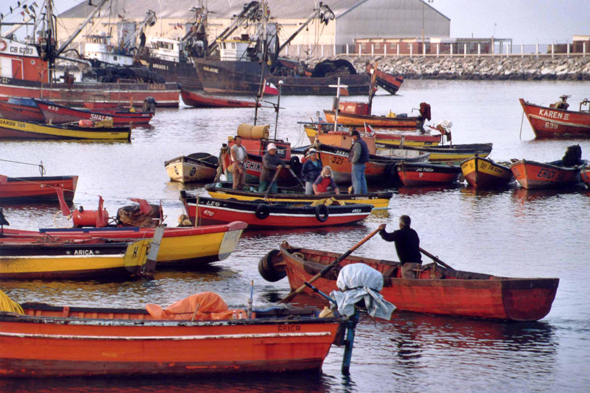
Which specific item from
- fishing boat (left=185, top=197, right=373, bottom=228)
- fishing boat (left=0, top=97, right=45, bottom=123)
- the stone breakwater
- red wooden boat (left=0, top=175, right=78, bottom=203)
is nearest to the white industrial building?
the stone breakwater

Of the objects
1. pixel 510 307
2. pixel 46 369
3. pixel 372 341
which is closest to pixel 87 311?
pixel 46 369

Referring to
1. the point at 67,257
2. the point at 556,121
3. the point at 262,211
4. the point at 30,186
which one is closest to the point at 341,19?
the point at 556,121

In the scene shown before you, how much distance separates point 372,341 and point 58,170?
22.2m

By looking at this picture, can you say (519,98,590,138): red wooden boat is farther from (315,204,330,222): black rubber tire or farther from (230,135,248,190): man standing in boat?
(315,204,330,222): black rubber tire

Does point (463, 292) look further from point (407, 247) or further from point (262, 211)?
point (262, 211)

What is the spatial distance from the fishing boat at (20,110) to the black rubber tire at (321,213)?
2779 cm

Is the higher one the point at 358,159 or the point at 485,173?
the point at 358,159

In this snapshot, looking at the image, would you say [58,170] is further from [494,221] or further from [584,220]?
[584,220]

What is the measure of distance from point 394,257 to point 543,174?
11.8 m

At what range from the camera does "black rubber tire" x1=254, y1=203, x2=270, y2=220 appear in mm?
20688

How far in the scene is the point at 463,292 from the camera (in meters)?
13.4

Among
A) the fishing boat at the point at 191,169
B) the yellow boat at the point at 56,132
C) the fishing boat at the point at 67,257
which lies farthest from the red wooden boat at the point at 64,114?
the fishing boat at the point at 67,257

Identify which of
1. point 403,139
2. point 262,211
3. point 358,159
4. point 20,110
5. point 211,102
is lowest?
point 262,211

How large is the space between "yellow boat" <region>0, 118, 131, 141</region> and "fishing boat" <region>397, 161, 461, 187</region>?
18058mm
